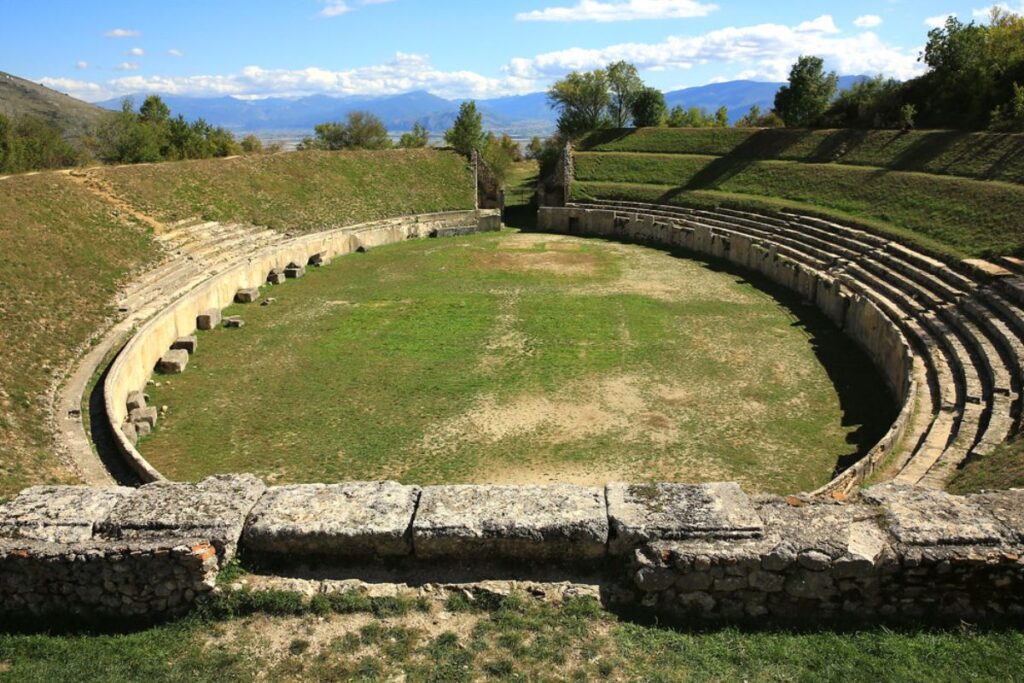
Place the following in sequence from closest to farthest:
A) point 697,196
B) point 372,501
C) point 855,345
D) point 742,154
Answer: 1. point 372,501
2. point 855,345
3. point 697,196
4. point 742,154

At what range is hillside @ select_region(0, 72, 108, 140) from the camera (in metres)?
101

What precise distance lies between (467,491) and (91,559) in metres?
3.81

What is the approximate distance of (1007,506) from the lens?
7.78m

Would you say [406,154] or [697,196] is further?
[406,154]

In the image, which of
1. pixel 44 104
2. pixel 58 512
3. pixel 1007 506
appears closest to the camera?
pixel 58 512

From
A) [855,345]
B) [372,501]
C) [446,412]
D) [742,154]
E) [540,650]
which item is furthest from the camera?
[742,154]

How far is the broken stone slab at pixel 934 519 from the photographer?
279 inches

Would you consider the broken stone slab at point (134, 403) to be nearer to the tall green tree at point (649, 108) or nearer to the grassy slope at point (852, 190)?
the grassy slope at point (852, 190)

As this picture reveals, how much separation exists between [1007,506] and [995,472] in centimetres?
313

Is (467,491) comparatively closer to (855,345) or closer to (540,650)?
(540,650)

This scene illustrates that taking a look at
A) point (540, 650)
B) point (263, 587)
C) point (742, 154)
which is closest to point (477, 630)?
point (540, 650)

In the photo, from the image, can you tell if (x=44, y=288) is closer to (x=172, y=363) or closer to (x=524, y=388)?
(x=172, y=363)

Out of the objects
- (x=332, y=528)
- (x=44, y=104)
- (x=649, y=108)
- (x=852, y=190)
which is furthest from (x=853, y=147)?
(x=44, y=104)

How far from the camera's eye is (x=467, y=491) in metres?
8.20
